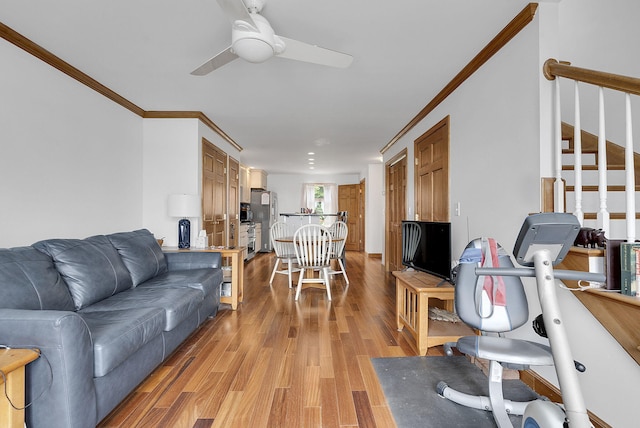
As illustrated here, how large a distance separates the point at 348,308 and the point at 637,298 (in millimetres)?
2737

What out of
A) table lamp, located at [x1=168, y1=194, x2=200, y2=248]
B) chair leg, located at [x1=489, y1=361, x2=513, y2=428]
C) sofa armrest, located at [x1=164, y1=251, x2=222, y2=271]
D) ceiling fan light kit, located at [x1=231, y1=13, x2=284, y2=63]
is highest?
ceiling fan light kit, located at [x1=231, y1=13, x2=284, y2=63]

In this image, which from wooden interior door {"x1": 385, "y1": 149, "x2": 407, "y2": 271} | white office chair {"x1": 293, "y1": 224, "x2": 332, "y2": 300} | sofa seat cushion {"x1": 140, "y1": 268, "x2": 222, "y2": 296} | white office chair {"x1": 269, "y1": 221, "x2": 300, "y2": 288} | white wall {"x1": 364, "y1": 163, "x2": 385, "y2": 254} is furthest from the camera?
white wall {"x1": 364, "y1": 163, "x2": 385, "y2": 254}

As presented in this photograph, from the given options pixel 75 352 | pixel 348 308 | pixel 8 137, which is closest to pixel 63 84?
pixel 8 137

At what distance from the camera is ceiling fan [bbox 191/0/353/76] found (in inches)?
69.7

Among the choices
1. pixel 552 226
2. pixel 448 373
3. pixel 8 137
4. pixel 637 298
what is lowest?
pixel 448 373

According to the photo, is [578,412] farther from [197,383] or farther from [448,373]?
[197,383]

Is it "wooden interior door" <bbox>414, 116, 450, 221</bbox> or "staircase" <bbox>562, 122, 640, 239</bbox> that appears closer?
"staircase" <bbox>562, 122, 640, 239</bbox>

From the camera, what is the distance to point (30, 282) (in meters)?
1.82

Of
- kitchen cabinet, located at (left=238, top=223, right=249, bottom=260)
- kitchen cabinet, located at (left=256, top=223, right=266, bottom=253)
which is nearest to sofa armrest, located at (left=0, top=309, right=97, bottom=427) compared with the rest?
kitchen cabinet, located at (left=238, top=223, right=249, bottom=260)

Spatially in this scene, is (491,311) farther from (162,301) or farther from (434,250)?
(162,301)

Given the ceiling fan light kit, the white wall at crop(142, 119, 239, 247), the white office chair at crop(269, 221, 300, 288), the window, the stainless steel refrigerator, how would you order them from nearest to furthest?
the ceiling fan light kit < the white wall at crop(142, 119, 239, 247) < the white office chair at crop(269, 221, 300, 288) < the stainless steel refrigerator < the window

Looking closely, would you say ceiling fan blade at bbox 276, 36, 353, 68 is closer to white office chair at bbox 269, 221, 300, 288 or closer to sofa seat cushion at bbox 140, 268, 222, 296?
sofa seat cushion at bbox 140, 268, 222, 296

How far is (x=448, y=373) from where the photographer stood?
224cm

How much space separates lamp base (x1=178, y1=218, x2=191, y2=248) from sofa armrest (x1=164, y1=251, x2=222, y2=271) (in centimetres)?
44
